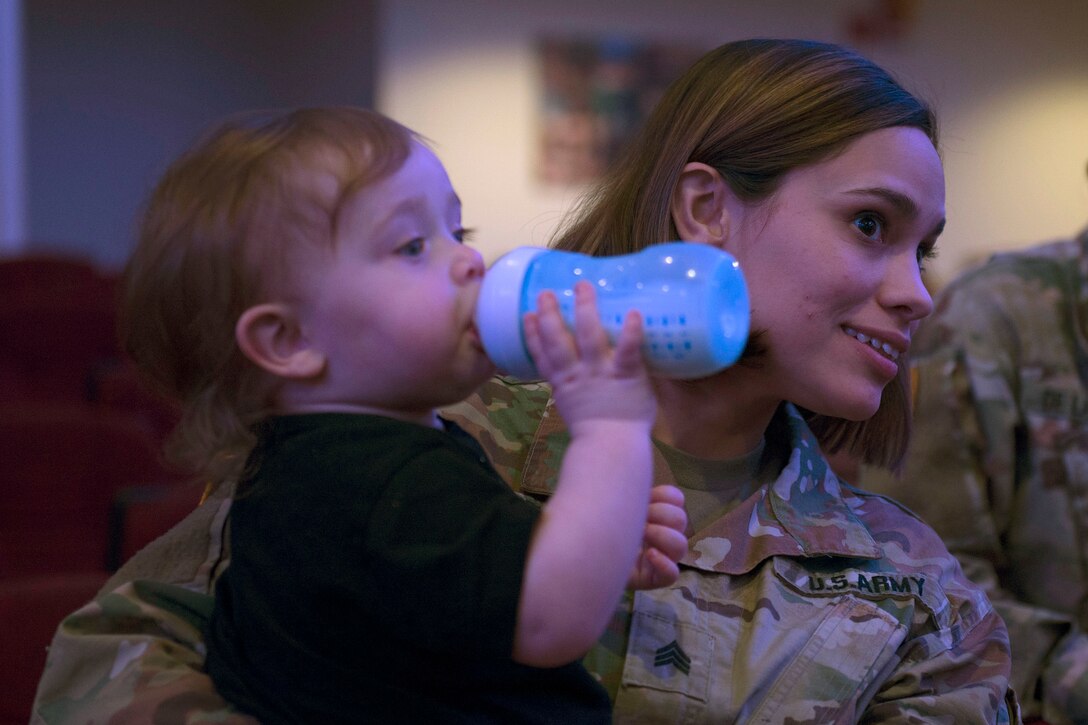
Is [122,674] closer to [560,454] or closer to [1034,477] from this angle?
[560,454]

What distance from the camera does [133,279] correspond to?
1.00 m

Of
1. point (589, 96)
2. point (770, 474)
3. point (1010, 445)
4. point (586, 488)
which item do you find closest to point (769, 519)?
point (770, 474)

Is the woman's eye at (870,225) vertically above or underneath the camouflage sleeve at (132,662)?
above

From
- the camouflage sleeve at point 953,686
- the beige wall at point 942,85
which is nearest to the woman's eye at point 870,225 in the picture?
the camouflage sleeve at point 953,686

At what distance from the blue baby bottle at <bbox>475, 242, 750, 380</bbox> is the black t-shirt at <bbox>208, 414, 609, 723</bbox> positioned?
0.11 metres

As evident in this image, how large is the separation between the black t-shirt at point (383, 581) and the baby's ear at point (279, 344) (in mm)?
40

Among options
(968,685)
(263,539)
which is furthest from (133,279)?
(968,685)

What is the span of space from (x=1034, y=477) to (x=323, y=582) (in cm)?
148

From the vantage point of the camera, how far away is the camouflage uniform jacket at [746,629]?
1.16m

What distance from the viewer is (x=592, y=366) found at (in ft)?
2.71

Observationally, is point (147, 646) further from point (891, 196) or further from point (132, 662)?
point (891, 196)

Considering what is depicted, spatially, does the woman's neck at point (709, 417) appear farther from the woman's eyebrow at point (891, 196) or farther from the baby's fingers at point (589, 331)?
the baby's fingers at point (589, 331)

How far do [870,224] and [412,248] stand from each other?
1.90ft

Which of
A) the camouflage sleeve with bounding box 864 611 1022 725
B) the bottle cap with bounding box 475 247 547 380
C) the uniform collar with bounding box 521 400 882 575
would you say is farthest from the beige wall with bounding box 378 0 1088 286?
the bottle cap with bounding box 475 247 547 380
